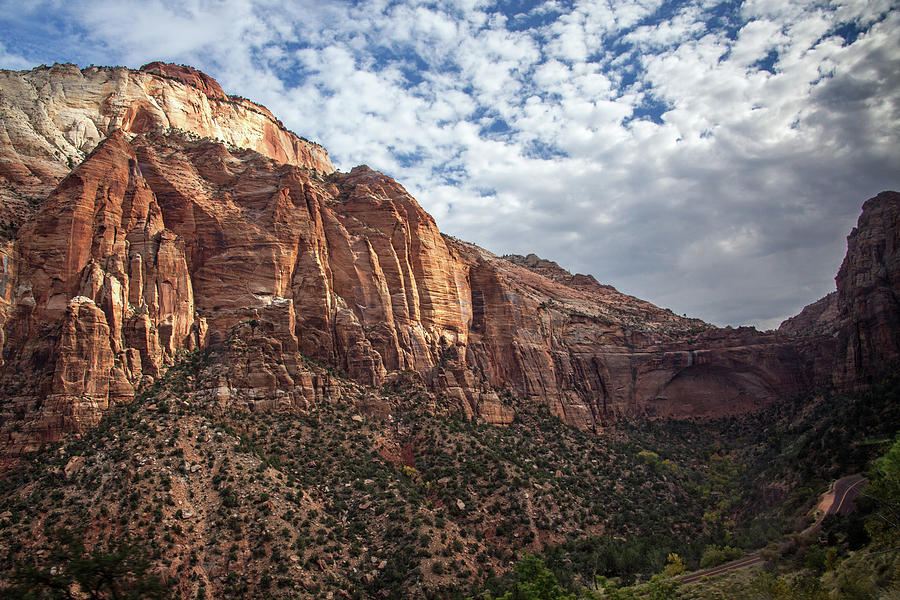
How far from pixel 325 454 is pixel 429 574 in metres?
14.9

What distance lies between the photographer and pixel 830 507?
144 feet

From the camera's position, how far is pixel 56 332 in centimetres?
4900

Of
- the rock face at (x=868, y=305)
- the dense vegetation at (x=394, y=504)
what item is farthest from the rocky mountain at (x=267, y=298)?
the dense vegetation at (x=394, y=504)

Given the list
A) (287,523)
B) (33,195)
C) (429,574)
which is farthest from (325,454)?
(33,195)

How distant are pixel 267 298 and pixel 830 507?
167 ft

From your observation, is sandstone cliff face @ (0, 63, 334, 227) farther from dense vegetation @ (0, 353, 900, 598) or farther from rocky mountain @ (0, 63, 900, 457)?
dense vegetation @ (0, 353, 900, 598)

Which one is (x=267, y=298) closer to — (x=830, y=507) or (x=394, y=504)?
(x=394, y=504)

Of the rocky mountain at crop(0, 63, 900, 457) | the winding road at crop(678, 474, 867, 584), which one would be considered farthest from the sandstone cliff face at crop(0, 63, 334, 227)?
the winding road at crop(678, 474, 867, 584)

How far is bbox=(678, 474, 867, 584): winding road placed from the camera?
42.3 metres

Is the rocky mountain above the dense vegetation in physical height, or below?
above

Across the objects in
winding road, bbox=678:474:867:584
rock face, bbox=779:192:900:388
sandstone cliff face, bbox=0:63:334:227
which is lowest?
winding road, bbox=678:474:867:584

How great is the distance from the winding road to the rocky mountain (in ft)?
95.9

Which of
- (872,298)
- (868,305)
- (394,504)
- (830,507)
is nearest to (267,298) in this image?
(394,504)

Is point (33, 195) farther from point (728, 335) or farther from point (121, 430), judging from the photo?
point (728, 335)
